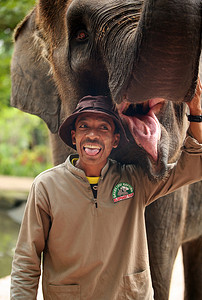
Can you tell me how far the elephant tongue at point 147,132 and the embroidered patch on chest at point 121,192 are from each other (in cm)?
21

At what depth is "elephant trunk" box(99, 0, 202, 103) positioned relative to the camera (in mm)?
1285

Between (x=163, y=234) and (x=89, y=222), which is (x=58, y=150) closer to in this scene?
(x=163, y=234)

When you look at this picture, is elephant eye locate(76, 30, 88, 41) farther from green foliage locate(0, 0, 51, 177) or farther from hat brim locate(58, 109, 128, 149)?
green foliage locate(0, 0, 51, 177)

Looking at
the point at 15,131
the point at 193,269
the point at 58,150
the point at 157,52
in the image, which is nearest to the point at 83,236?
the point at 157,52

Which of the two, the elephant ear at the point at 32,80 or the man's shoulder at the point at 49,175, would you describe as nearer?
the man's shoulder at the point at 49,175

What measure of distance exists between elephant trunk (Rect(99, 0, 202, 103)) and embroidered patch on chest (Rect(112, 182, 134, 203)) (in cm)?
44

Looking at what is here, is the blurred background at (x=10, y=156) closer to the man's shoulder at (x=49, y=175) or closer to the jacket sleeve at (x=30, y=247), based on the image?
the man's shoulder at (x=49, y=175)

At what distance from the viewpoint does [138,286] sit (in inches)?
73.7

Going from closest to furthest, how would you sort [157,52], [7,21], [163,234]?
[157,52]
[163,234]
[7,21]

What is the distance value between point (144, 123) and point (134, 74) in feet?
1.03

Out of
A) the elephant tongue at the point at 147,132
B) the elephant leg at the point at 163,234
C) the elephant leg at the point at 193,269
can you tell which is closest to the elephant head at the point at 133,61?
the elephant tongue at the point at 147,132

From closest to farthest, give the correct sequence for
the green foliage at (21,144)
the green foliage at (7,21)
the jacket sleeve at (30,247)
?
the jacket sleeve at (30,247), the green foliage at (7,21), the green foliage at (21,144)

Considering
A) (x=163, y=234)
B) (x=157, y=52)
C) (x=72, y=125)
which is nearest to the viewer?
(x=157, y=52)

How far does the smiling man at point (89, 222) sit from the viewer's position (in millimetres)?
1810
